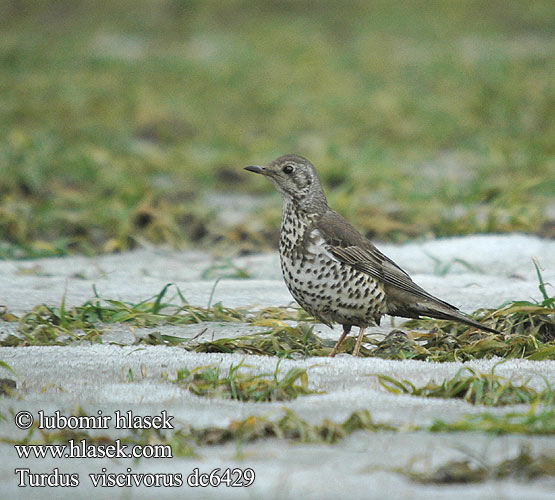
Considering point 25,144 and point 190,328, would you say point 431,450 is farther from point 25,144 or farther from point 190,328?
point 25,144

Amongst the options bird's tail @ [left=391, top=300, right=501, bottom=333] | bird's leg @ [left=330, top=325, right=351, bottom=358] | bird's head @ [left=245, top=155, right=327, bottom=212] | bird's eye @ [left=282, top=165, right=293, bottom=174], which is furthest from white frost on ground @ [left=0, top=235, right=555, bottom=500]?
bird's eye @ [left=282, top=165, right=293, bottom=174]

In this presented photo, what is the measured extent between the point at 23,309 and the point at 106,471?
233 cm

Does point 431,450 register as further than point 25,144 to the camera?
No

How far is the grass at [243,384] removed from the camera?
3.32m

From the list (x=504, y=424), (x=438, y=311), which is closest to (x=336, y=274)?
(x=438, y=311)

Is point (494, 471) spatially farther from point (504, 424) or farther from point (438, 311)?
point (438, 311)

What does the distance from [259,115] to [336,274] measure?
25.4ft

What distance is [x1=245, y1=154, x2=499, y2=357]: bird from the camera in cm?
412

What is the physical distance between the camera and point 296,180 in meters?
4.61

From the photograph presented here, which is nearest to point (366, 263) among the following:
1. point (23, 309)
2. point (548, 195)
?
point (23, 309)

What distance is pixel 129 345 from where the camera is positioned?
404 cm

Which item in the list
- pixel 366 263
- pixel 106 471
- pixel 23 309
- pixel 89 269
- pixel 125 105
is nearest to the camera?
pixel 106 471

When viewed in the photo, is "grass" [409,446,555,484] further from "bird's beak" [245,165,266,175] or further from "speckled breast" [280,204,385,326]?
"bird's beak" [245,165,266,175]

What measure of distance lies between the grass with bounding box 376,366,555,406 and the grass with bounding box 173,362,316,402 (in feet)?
1.02
